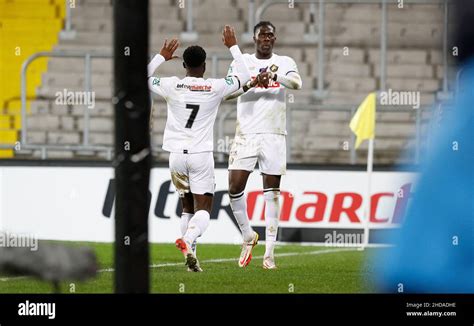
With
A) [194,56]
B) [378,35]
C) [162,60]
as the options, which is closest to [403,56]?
[378,35]

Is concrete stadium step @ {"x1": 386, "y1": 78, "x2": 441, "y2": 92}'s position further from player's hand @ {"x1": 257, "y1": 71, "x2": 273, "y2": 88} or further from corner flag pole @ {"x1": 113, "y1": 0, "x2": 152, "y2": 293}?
corner flag pole @ {"x1": 113, "y1": 0, "x2": 152, "y2": 293}

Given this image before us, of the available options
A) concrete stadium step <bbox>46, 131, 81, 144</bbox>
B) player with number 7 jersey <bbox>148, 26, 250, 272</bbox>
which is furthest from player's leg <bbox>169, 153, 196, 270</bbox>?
concrete stadium step <bbox>46, 131, 81, 144</bbox>

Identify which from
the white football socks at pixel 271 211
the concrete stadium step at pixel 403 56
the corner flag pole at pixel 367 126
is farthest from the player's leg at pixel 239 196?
the concrete stadium step at pixel 403 56

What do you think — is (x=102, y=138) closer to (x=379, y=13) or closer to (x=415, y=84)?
(x=415, y=84)

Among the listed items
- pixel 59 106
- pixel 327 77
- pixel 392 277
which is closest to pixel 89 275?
pixel 392 277

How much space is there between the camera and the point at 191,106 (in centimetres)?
1030

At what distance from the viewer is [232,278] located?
A: 33.9ft

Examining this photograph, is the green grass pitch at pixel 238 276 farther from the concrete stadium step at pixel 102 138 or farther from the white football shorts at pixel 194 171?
the concrete stadium step at pixel 102 138

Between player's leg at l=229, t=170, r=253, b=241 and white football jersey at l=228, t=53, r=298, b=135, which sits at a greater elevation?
white football jersey at l=228, t=53, r=298, b=135

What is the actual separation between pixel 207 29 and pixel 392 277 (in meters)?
11.2

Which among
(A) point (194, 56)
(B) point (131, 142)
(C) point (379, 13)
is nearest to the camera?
(B) point (131, 142)

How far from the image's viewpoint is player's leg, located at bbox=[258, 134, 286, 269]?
36.6 ft

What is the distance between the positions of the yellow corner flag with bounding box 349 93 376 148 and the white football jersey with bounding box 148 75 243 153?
525 centimetres

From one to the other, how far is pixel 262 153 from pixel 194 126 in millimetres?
1043
